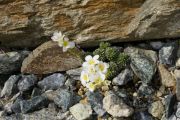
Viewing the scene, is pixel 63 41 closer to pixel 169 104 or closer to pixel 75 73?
pixel 75 73

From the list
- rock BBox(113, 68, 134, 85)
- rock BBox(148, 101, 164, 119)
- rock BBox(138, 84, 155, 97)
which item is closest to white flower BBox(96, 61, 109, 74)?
rock BBox(113, 68, 134, 85)

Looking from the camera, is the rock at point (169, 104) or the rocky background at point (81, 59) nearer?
the rock at point (169, 104)

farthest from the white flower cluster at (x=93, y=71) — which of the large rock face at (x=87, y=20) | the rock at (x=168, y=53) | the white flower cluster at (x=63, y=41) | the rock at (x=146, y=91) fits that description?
the rock at (x=168, y=53)

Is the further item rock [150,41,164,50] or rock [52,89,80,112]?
rock [150,41,164,50]

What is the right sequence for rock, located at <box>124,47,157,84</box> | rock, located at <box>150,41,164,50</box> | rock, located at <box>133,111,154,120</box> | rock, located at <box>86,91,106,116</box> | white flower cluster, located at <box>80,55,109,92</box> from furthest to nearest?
rock, located at <box>150,41,164,50</box> < rock, located at <box>124,47,157,84</box> < rock, located at <box>86,91,106,116</box> < rock, located at <box>133,111,154,120</box> < white flower cluster, located at <box>80,55,109,92</box>

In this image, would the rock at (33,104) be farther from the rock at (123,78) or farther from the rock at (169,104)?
the rock at (169,104)

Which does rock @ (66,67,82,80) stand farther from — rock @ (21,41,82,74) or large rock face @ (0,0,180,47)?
large rock face @ (0,0,180,47)
